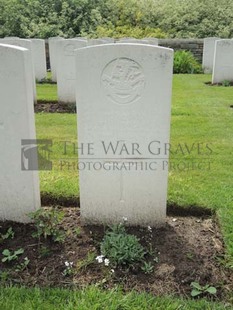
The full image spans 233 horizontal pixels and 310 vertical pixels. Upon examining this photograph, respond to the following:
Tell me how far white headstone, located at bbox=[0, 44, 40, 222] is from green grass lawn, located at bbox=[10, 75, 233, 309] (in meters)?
0.52

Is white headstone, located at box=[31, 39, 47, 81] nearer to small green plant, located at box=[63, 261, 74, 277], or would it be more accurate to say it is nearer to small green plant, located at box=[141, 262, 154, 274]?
small green plant, located at box=[63, 261, 74, 277]

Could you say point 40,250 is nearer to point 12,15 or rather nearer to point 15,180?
point 15,180

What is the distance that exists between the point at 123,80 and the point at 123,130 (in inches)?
14.6

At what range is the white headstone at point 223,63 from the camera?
9336 mm

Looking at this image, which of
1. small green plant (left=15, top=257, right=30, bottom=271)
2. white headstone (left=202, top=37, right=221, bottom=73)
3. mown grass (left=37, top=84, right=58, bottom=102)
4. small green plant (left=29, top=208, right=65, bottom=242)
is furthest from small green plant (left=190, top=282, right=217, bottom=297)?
white headstone (left=202, top=37, right=221, bottom=73)

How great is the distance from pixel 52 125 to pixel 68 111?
1.09m

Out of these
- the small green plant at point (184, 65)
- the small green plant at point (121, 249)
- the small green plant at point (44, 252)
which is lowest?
the small green plant at point (44, 252)

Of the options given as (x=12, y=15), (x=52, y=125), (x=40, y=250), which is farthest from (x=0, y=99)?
(x=12, y=15)

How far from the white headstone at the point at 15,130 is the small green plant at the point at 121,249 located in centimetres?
72

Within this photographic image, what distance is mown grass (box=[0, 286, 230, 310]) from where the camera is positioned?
6.97 ft

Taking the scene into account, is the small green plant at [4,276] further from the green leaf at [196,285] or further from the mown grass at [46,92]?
the mown grass at [46,92]

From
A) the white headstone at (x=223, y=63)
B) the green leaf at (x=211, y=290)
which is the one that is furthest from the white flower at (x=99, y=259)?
the white headstone at (x=223, y=63)

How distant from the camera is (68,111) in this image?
672 centimetres

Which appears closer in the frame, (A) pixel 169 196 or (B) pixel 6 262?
(B) pixel 6 262
